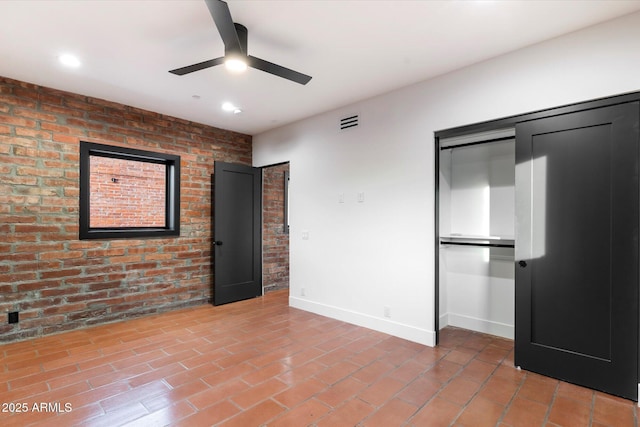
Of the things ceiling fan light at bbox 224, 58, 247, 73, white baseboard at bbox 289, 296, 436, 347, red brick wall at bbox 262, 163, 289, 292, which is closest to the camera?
ceiling fan light at bbox 224, 58, 247, 73

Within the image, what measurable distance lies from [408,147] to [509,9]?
149 cm

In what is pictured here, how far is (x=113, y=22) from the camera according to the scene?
94.7 inches

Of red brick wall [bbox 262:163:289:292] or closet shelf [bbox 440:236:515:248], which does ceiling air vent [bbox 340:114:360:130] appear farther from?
red brick wall [bbox 262:163:289:292]

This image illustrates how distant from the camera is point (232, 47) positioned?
2.30 metres

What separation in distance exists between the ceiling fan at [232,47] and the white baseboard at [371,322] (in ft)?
8.89

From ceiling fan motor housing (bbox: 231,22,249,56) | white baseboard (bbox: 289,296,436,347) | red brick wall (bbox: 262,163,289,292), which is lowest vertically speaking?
white baseboard (bbox: 289,296,436,347)

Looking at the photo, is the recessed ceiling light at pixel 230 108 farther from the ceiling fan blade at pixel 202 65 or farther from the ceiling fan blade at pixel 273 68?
the ceiling fan blade at pixel 273 68

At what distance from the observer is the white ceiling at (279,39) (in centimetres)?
225

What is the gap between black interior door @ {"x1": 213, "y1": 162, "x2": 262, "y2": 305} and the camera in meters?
4.95

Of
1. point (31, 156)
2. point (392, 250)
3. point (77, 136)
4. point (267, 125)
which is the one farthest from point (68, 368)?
point (267, 125)

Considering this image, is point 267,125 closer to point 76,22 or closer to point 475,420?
point 76,22

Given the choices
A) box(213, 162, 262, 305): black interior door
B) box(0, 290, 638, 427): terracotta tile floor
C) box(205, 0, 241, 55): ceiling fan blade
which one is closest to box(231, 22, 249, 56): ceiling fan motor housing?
box(205, 0, 241, 55): ceiling fan blade

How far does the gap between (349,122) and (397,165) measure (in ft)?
3.05

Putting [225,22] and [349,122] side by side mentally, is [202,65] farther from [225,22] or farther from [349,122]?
[349,122]
